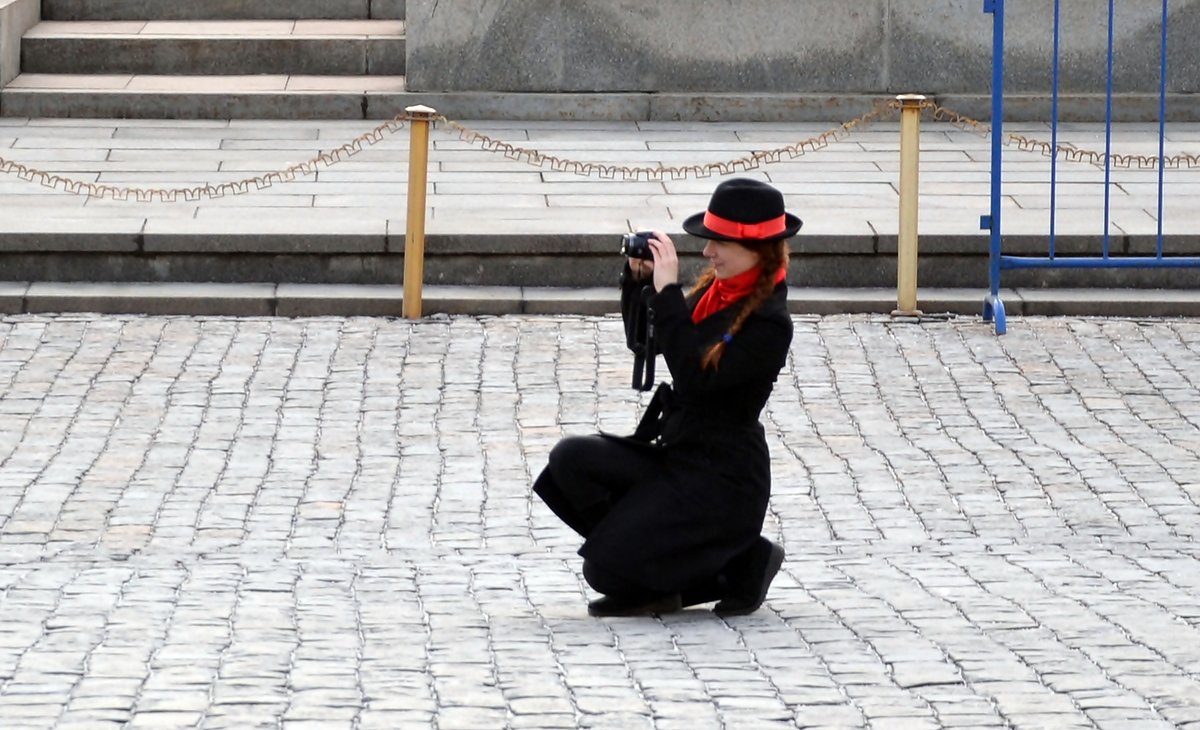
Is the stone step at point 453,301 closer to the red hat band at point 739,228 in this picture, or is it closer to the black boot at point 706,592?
the black boot at point 706,592

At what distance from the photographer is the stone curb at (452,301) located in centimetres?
1093

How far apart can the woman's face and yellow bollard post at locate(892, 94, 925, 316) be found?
16.3 feet

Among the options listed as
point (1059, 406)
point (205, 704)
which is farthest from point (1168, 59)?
point (205, 704)

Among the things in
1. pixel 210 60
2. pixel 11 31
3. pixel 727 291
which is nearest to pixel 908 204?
pixel 727 291

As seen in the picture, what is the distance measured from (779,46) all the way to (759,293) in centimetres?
1016

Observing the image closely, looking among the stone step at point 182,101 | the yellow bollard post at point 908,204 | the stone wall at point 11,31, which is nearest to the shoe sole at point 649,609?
the yellow bollard post at point 908,204

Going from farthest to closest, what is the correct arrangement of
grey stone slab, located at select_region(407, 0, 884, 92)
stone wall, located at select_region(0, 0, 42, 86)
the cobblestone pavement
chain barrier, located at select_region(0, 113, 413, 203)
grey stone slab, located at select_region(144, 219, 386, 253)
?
grey stone slab, located at select_region(407, 0, 884, 92) < stone wall, located at select_region(0, 0, 42, 86) < chain barrier, located at select_region(0, 113, 413, 203) < grey stone slab, located at select_region(144, 219, 386, 253) < the cobblestone pavement

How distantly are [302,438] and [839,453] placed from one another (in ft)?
7.17

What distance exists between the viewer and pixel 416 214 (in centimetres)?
1086

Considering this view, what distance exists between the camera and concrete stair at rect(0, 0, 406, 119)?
50.6 ft

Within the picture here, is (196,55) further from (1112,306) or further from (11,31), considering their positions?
(1112,306)

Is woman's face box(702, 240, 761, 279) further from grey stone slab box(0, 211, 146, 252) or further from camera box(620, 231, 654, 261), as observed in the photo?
grey stone slab box(0, 211, 146, 252)

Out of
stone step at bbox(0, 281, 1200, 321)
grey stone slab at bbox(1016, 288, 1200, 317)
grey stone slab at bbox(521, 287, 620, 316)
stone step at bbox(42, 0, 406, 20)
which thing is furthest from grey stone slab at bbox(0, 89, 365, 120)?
grey stone slab at bbox(1016, 288, 1200, 317)

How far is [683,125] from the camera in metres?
15.6
